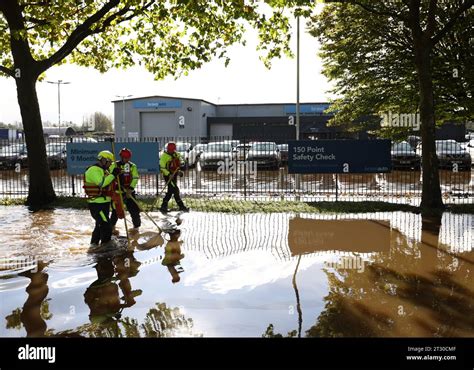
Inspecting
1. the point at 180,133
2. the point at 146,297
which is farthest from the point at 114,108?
the point at 146,297

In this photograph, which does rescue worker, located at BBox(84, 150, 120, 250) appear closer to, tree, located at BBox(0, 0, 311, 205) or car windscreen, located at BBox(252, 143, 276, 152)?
tree, located at BBox(0, 0, 311, 205)

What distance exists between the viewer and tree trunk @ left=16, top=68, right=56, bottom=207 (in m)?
14.7

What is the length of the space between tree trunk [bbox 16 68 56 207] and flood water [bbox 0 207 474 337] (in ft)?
13.3

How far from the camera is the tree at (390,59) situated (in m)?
15.0

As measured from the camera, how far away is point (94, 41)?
1744cm

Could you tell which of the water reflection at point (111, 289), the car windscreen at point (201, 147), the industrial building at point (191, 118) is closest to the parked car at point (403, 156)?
the car windscreen at point (201, 147)

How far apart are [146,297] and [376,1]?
11.5m

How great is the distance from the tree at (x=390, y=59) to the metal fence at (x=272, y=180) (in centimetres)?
296

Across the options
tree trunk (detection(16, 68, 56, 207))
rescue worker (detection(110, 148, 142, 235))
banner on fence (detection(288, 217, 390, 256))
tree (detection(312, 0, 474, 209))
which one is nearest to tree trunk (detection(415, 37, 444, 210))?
tree (detection(312, 0, 474, 209))

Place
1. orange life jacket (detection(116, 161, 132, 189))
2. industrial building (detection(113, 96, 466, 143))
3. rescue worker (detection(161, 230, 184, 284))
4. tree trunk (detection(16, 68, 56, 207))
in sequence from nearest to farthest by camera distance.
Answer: rescue worker (detection(161, 230, 184, 284))
orange life jacket (detection(116, 161, 132, 189))
tree trunk (detection(16, 68, 56, 207))
industrial building (detection(113, 96, 466, 143))

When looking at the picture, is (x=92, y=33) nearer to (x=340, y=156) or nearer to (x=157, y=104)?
(x=340, y=156)

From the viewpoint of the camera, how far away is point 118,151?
632 inches

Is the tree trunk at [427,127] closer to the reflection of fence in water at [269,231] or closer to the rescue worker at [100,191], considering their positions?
the reflection of fence in water at [269,231]
